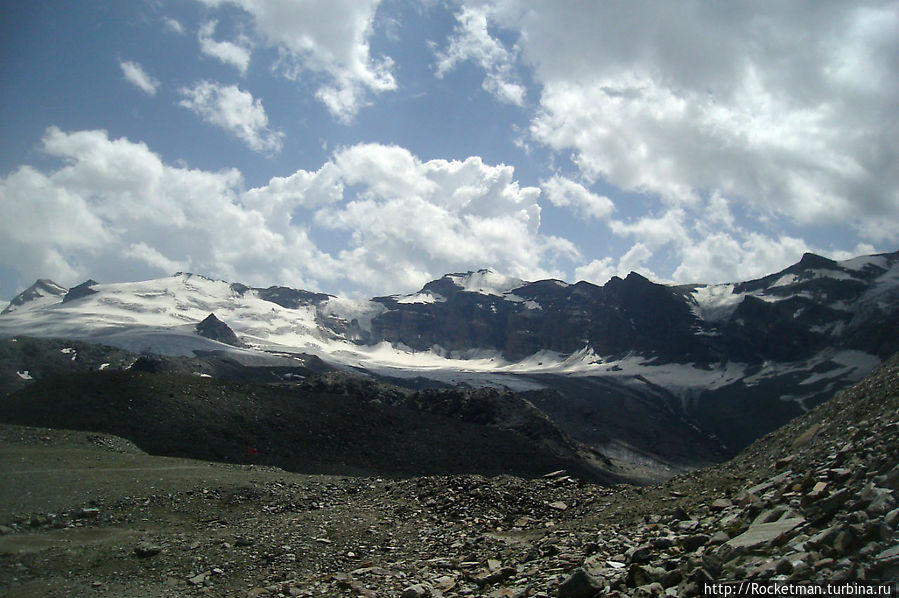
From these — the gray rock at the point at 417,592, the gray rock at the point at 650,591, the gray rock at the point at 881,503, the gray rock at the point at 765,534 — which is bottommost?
the gray rock at the point at 417,592

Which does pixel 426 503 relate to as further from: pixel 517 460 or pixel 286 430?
pixel 517 460

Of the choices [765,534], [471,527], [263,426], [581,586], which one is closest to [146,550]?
[471,527]

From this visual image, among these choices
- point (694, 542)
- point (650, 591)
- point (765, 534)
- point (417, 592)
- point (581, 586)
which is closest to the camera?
point (650, 591)

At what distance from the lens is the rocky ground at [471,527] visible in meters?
10.6

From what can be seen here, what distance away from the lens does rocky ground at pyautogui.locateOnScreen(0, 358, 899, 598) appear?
419 inches

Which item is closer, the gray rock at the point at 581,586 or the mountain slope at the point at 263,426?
the gray rock at the point at 581,586

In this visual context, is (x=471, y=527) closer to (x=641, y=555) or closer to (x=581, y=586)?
(x=641, y=555)

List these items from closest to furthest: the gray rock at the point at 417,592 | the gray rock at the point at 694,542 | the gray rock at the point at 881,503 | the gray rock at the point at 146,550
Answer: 1. the gray rock at the point at 881,503
2. the gray rock at the point at 694,542
3. the gray rock at the point at 417,592
4. the gray rock at the point at 146,550

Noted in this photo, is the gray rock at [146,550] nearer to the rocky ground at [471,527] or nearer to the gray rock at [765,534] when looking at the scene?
the rocky ground at [471,527]

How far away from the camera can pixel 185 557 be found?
65.6 ft

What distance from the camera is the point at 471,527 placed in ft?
77.7

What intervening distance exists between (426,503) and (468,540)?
257 inches

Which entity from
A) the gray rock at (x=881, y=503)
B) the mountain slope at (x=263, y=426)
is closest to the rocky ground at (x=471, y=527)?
the gray rock at (x=881, y=503)

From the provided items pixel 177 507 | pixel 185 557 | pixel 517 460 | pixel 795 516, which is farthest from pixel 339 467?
pixel 795 516
